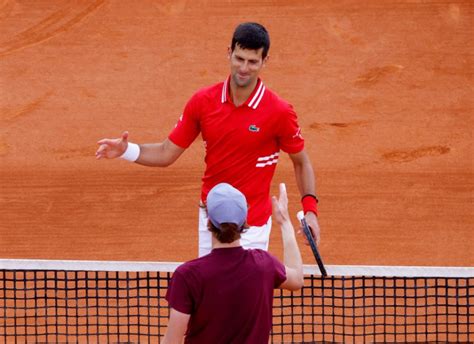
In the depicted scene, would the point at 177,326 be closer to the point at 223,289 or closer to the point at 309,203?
the point at 223,289

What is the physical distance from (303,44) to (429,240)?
1.64 m

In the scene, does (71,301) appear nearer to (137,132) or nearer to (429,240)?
(137,132)

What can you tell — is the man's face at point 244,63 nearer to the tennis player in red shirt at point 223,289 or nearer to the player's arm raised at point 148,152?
the player's arm raised at point 148,152

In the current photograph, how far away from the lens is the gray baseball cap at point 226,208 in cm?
413

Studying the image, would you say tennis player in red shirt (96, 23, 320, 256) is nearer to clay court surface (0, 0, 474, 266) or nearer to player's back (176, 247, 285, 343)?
player's back (176, 247, 285, 343)

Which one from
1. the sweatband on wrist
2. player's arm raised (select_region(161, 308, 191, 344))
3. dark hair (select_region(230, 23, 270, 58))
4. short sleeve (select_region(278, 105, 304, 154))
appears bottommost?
player's arm raised (select_region(161, 308, 191, 344))

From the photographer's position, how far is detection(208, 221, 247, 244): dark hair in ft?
13.6

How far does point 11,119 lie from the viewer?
849 centimetres

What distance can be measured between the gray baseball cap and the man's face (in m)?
0.96

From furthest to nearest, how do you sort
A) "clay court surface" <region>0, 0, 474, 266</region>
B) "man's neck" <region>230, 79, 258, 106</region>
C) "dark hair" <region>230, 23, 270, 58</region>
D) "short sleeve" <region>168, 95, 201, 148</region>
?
"clay court surface" <region>0, 0, 474, 266</region>, "short sleeve" <region>168, 95, 201, 148</region>, "man's neck" <region>230, 79, 258, 106</region>, "dark hair" <region>230, 23, 270, 58</region>

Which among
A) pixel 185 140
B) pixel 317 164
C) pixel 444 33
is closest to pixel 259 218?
pixel 185 140

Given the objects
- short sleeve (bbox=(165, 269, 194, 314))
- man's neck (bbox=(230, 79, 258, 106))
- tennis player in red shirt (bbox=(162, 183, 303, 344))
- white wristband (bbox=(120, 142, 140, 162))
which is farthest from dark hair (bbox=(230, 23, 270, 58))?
short sleeve (bbox=(165, 269, 194, 314))

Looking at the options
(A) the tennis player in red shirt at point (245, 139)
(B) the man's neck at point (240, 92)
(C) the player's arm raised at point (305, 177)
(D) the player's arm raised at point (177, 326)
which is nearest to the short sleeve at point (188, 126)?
(A) the tennis player in red shirt at point (245, 139)

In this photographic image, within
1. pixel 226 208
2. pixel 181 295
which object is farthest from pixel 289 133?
pixel 181 295
